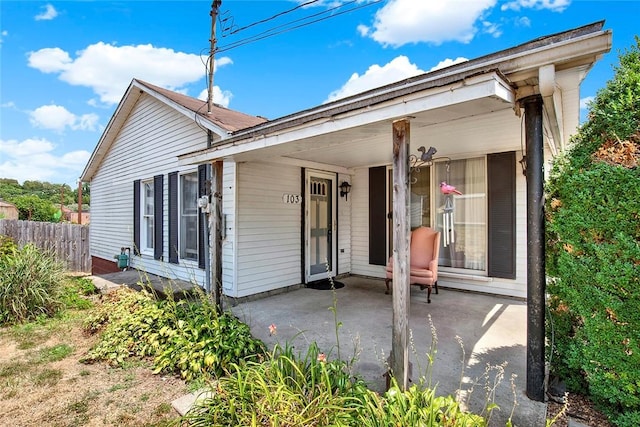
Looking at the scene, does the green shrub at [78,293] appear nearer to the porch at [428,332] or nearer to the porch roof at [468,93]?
the porch at [428,332]

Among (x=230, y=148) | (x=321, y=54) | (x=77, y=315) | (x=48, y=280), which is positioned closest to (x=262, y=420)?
(x=230, y=148)

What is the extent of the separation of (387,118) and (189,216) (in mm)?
4882

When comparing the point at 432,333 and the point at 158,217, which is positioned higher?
the point at 158,217

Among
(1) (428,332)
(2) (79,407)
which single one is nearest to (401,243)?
(1) (428,332)

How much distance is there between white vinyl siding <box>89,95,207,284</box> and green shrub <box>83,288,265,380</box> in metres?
1.13

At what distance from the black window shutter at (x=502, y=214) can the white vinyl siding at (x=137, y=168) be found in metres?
4.98

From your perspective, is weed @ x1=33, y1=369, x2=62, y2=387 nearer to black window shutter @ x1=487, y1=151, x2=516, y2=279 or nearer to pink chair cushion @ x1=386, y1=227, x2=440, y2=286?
pink chair cushion @ x1=386, y1=227, x2=440, y2=286

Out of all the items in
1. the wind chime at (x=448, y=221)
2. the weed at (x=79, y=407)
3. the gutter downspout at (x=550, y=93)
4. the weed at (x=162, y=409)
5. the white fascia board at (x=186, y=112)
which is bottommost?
the weed at (x=79, y=407)

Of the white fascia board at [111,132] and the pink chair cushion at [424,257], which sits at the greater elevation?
the white fascia board at [111,132]

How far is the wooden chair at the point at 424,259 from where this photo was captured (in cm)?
494

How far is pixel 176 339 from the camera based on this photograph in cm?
331

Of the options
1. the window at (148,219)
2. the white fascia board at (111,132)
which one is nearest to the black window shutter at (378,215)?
the window at (148,219)

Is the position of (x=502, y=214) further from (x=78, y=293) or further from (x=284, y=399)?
(x=78, y=293)

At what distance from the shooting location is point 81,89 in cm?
1162
